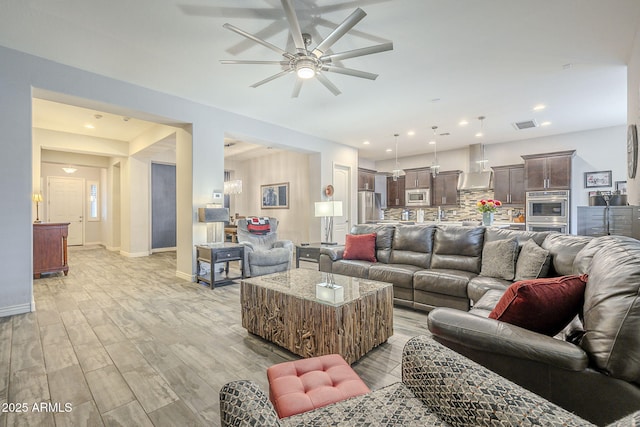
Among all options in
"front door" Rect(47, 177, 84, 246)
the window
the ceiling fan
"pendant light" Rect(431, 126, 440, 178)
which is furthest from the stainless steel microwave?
"front door" Rect(47, 177, 84, 246)

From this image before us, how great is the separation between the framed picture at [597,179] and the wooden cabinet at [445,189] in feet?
8.59

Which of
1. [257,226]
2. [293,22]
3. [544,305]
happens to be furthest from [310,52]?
[257,226]

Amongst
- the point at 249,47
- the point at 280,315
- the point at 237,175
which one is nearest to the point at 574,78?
the point at 249,47

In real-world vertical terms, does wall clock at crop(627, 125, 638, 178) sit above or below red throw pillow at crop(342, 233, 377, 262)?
above

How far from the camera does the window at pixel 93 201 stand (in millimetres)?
9289

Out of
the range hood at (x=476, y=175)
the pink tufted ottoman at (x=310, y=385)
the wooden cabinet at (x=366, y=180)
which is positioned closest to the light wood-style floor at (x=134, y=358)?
the pink tufted ottoman at (x=310, y=385)

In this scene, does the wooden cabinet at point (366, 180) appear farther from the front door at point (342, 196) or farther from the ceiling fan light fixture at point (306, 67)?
the ceiling fan light fixture at point (306, 67)

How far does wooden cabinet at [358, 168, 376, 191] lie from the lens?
852 centimetres

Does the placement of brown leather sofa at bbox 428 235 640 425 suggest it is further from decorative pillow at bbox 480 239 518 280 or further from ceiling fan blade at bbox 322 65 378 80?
ceiling fan blade at bbox 322 65 378 80

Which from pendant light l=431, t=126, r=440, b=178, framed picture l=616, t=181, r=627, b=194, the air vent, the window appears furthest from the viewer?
the window

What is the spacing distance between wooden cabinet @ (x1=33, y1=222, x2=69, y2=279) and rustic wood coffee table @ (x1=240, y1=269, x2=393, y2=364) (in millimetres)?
4545

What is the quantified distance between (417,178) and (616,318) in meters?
7.88

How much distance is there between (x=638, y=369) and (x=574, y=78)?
14.2ft

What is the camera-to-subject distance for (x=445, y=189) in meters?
8.13
